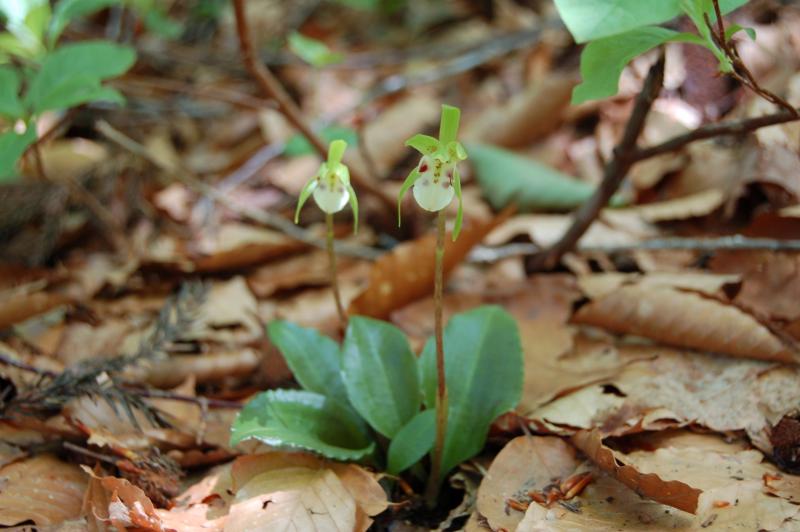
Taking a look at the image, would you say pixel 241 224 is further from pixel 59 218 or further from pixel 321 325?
pixel 321 325

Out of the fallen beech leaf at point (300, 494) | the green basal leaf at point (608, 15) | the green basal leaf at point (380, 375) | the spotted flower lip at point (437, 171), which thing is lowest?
the fallen beech leaf at point (300, 494)

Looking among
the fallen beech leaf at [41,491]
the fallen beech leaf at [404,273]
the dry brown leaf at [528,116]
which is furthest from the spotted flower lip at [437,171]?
the dry brown leaf at [528,116]

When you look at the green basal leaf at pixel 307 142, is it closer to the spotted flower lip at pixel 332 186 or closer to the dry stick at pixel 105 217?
the dry stick at pixel 105 217

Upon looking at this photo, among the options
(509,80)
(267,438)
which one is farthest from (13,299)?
(509,80)

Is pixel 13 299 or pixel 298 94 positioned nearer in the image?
pixel 13 299

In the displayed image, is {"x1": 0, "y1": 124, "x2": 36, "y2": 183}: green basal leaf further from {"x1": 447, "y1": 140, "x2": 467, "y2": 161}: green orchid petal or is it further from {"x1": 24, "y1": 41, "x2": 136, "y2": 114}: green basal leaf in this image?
{"x1": 447, "y1": 140, "x2": 467, "y2": 161}: green orchid petal

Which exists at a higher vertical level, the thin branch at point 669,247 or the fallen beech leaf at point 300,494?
the thin branch at point 669,247

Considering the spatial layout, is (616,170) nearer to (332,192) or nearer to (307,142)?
(332,192)

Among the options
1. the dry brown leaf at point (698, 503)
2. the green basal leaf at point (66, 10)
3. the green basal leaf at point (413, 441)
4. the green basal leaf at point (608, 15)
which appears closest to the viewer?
the green basal leaf at point (608, 15)
